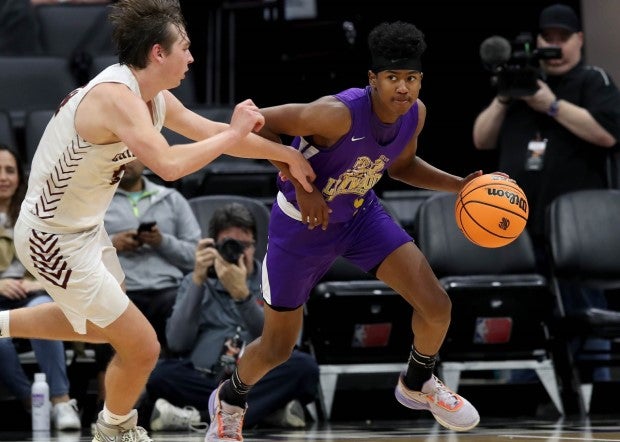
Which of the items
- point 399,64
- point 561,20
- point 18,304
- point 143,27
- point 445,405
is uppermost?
point 143,27

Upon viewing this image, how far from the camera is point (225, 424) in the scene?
5688mm

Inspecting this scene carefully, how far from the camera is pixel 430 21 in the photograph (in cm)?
1017

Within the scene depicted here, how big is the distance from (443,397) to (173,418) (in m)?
1.91

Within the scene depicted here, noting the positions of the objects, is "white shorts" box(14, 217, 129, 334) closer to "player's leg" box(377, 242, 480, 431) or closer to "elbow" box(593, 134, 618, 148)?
"player's leg" box(377, 242, 480, 431)

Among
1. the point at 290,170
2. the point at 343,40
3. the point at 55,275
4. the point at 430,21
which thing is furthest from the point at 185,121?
the point at 430,21

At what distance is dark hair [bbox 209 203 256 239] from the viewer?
7.21m

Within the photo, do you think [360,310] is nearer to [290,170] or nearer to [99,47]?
[290,170]

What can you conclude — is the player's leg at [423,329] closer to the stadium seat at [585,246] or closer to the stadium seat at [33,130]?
the stadium seat at [585,246]

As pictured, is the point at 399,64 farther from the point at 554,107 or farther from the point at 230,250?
the point at 554,107

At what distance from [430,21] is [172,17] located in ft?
18.6

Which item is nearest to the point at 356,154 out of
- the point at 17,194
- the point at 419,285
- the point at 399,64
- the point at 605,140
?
the point at 399,64

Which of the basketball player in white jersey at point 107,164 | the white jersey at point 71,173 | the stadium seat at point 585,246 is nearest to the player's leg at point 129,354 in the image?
the basketball player in white jersey at point 107,164

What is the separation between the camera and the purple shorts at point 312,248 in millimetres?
5387

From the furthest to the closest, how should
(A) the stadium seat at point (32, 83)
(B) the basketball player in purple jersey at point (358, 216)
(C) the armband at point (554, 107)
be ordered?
(A) the stadium seat at point (32, 83)
(C) the armband at point (554, 107)
(B) the basketball player in purple jersey at point (358, 216)
